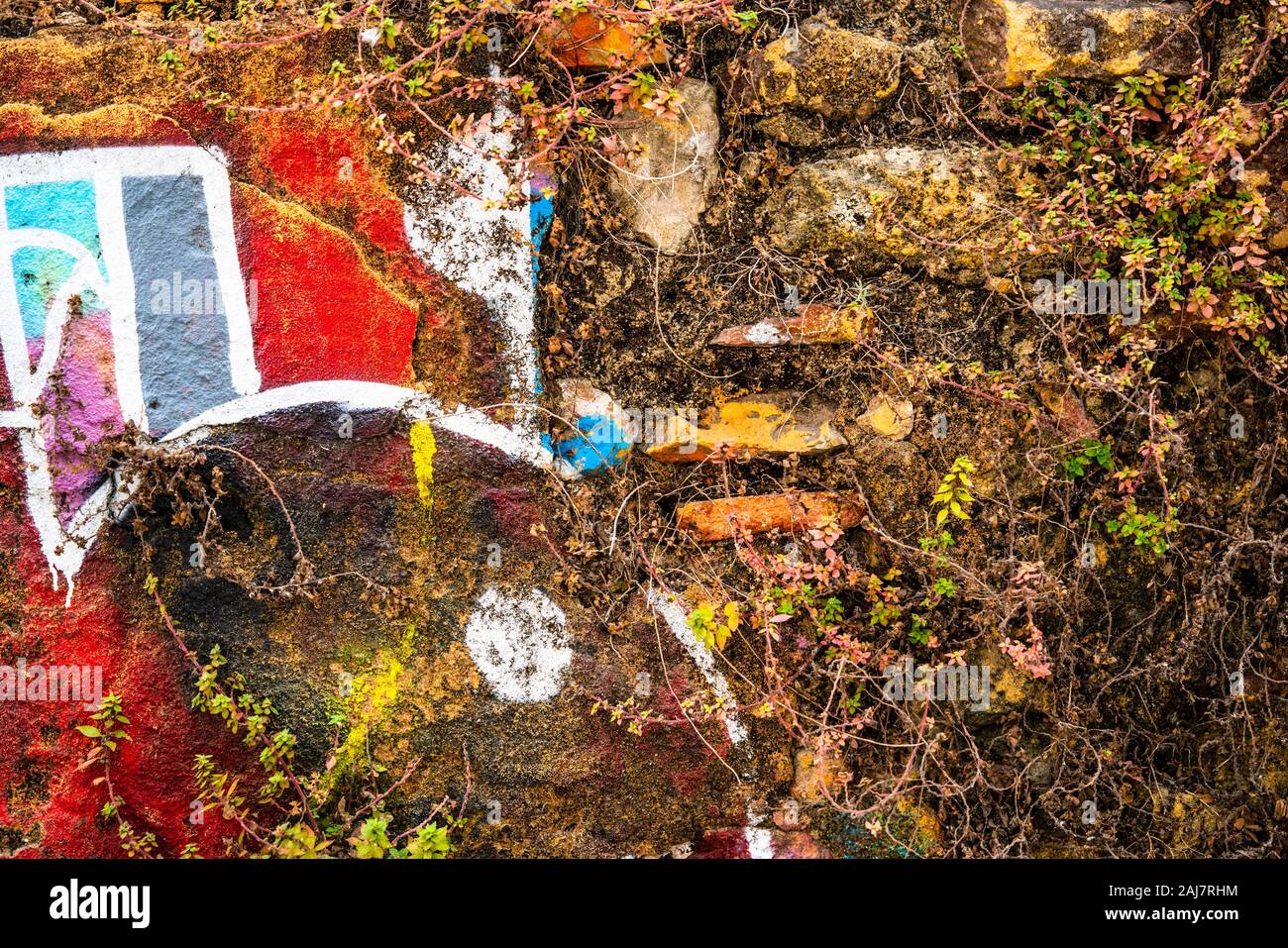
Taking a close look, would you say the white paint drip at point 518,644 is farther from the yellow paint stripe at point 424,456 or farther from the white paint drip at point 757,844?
the white paint drip at point 757,844

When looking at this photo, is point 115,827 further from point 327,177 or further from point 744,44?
point 744,44

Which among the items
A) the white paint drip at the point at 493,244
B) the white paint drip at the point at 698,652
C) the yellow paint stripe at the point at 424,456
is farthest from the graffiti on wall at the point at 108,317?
the white paint drip at the point at 698,652

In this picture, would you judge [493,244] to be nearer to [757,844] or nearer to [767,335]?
[767,335]

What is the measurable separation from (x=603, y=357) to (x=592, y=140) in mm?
616

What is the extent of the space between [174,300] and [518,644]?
4.46 feet

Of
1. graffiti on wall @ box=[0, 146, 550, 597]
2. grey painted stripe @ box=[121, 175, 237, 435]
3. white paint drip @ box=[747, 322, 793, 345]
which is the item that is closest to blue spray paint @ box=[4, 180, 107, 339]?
graffiti on wall @ box=[0, 146, 550, 597]

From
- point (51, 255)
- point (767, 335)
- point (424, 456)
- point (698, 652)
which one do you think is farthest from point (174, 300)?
point (698, 652)

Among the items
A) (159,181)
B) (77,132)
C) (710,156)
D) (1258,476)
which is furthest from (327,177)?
(1258,476)

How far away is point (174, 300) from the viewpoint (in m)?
2.53

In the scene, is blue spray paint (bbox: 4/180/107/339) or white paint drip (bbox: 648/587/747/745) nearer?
blue spray paint (bbox: 4/180/107/339)

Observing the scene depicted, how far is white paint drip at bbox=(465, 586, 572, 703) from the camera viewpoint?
2604 mm

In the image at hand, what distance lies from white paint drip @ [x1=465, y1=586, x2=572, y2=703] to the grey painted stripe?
95cm

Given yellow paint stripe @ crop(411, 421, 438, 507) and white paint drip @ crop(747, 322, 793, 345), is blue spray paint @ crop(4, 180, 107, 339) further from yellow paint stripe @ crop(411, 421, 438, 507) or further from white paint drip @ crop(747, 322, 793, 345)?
Result: white paint drip @ crop(747, 322, 793, 345)

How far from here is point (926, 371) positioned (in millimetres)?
2633
